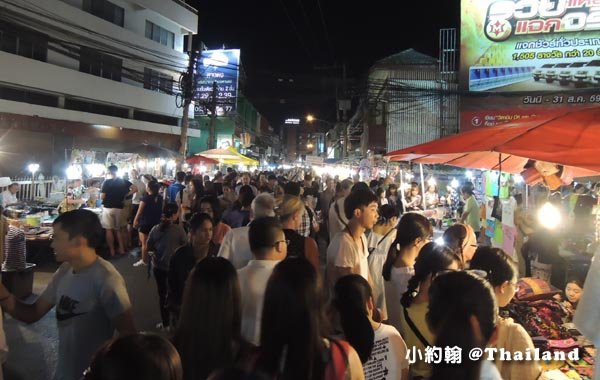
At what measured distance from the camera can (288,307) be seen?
6.09 ft

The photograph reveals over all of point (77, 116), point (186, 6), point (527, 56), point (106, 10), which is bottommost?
point (77, 116)

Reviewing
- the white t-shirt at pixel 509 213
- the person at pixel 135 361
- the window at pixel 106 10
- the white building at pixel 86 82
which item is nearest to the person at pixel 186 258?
the person at pixel 135 361

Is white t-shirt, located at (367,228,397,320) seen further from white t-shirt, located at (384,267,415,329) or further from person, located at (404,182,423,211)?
person, located at (404,182,423,211)

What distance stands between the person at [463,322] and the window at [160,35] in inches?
1267

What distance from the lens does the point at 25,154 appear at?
21.0 meters

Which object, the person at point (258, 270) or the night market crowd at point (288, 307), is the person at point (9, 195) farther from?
the person at point (258, 270)

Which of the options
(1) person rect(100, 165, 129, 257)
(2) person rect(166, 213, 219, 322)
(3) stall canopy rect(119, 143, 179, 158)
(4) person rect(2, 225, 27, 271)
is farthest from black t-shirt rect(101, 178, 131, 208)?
(2) person rect(166, 213, 219, 322)

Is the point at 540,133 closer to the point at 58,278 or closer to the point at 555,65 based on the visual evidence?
the point at 58,278

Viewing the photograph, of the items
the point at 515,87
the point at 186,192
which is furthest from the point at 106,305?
the point at 515,87

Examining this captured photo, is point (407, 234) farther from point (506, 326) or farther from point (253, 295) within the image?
point (253, 295)

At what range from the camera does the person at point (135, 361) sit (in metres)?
1.39

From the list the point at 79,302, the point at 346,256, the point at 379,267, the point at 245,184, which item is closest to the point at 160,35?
the point at 245,184

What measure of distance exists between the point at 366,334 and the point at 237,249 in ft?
6.32

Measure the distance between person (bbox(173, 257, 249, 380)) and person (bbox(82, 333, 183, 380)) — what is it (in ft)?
1.91
